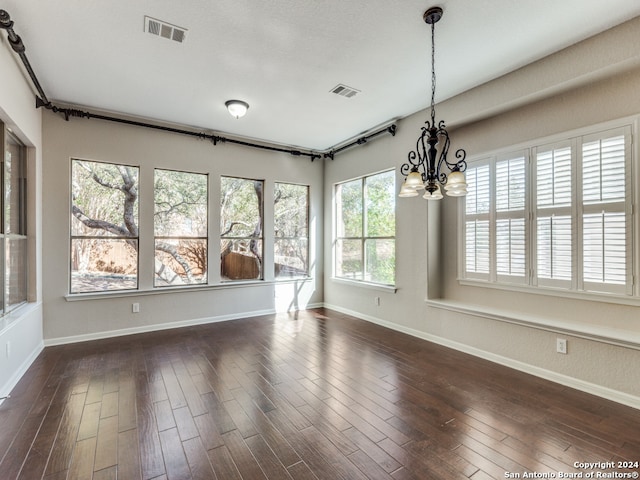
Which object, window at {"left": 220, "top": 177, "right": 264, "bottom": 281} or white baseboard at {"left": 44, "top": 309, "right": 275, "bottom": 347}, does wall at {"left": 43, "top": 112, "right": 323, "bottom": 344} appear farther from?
window at {"left": 220, "top": 177, "right": 264, "bottom": 281}

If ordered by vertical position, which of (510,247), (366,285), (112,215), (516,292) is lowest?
(366,285)

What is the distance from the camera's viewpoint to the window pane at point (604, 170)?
2842mm

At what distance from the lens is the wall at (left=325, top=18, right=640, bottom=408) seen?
9.00 feet

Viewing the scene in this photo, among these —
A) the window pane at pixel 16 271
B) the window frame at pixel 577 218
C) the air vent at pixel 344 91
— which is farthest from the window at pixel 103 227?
the window frame at pixel 577 218

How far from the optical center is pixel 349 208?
5.96 m

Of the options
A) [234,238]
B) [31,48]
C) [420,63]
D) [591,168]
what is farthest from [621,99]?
[31,48]


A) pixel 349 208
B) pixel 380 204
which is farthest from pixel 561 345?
pixel 349 208

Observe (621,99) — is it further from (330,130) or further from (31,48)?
(31,48)

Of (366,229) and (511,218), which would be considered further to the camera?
(366,229)

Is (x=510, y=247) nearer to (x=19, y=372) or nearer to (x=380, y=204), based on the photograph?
(x=380, y=204)

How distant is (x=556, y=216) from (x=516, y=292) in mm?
947

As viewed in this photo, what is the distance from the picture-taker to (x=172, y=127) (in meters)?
4.84

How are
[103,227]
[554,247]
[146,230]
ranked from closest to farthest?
[554,247]
[103,227]
[146,230]

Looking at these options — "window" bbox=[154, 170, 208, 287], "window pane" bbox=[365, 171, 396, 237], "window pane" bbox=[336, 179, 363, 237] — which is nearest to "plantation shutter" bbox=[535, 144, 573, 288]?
"window pane" bbox=[365, 171, 396, 237]
